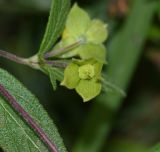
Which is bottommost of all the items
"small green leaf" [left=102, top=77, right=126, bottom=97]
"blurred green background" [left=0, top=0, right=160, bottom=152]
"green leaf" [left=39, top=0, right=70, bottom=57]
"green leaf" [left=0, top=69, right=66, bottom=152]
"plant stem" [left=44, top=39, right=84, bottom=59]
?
"blurred green background" [left=0, top=0, right=160, bottom=152]

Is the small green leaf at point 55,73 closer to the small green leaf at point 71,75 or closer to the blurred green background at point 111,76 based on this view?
the small green leaf at point 71,75

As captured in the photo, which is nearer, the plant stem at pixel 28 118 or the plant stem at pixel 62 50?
the plant stem at pixel 28 118

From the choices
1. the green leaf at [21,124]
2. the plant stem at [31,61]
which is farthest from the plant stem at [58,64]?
the green leaf at [21,124]

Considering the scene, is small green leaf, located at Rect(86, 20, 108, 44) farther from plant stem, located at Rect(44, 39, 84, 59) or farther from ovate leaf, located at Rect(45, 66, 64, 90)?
ovate leaf, located at Rect(45, 66, 64, 90)

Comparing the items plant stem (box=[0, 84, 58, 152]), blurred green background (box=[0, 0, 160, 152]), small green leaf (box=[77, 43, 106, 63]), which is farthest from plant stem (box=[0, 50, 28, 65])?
blurred green background (box=[0, 0, 160, 152])

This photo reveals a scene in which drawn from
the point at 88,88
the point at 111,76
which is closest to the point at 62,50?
the point at 88,88

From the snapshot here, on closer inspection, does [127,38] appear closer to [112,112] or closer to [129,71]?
[129,71]
